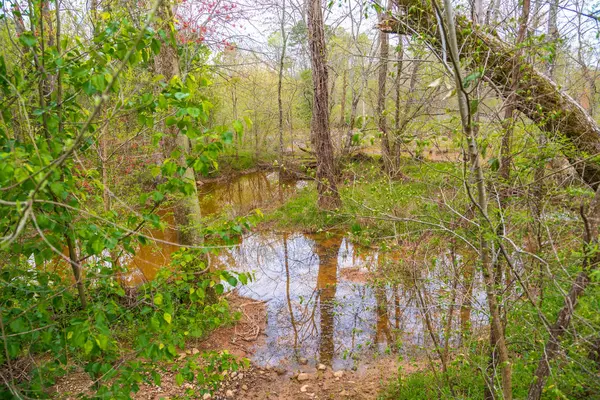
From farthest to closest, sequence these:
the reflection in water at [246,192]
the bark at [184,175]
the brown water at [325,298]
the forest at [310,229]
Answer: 1. the reflection in water at [246,192]
2. the bark at [184,175]
3. the brown water at [325,298]
4. the forest at [310,229]

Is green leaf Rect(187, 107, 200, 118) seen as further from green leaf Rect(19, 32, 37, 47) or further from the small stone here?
the small stone

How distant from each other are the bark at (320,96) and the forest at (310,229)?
5 cm

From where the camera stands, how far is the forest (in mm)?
1986

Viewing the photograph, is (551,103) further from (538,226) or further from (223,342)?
(223,342)

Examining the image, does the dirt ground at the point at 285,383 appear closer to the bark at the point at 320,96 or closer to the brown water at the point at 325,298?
the brown water at the point at 325,298

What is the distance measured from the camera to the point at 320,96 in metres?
8.72

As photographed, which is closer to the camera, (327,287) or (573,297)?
(573,297)

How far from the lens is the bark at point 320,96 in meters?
8.23

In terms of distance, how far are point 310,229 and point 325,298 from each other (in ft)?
10.3

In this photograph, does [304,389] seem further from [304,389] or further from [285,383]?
[285,383]

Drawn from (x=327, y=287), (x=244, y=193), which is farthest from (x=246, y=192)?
(x=327, y=287)

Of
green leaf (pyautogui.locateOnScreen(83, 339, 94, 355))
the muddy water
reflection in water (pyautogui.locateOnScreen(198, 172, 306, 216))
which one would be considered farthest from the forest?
reflection in water (pyautogui.locateOnScreen(198, 172, 306, 216))

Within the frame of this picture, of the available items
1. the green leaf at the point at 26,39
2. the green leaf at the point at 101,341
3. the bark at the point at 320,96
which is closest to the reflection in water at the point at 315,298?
the bark at the point at 320,96

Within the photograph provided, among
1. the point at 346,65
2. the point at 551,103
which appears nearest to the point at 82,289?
the point at 551,103
